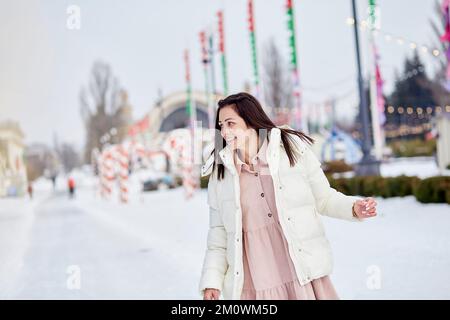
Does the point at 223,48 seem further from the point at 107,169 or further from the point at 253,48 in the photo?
the point at 107,169

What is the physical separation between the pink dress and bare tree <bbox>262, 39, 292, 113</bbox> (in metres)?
14.2

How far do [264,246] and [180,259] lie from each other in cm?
334

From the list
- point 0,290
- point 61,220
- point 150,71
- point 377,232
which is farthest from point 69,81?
point 61,220

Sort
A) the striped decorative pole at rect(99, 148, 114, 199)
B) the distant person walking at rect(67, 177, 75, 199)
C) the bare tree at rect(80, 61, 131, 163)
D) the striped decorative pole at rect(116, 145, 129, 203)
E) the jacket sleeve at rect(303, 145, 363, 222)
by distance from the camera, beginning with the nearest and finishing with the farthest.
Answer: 1. the jacket sleeve at rect(303, 145, 363, 222)
2. the striped decorative pole at rect(116, 145, 129, 203)
3. the striped decorative pole at rect(99, 148, 114, 199)
4. the distant person walking at rect(67, 177, 75, 199)
5. the bare tree at rect(80, 61, 131, 163)

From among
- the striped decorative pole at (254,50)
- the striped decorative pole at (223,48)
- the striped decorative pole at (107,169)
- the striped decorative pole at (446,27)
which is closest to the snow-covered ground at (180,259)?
the striped decorative pole at (446,27)

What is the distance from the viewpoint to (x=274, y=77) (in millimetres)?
16188

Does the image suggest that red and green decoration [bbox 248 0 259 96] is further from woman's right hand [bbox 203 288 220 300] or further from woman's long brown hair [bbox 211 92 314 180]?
woman's right hand [bbox 203 288 220 300]

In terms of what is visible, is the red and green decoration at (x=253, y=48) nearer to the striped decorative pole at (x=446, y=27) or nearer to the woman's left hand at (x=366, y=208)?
the striped decorative pole at (x=446, y=27)

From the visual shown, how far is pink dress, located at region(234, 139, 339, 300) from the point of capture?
6.04 feet

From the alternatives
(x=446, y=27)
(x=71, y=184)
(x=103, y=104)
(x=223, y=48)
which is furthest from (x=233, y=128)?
(x=103, y=104)

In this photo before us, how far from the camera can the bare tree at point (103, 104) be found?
81.3 ft

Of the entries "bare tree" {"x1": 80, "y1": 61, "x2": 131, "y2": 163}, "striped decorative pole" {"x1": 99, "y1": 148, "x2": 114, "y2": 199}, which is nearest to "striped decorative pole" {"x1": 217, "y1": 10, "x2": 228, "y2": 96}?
"striped decorative pole" {"x1": 99, "y1": 148, "x2": 114, "y2": 199}

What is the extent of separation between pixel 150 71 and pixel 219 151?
19.0 feet

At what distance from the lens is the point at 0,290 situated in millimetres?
4344
